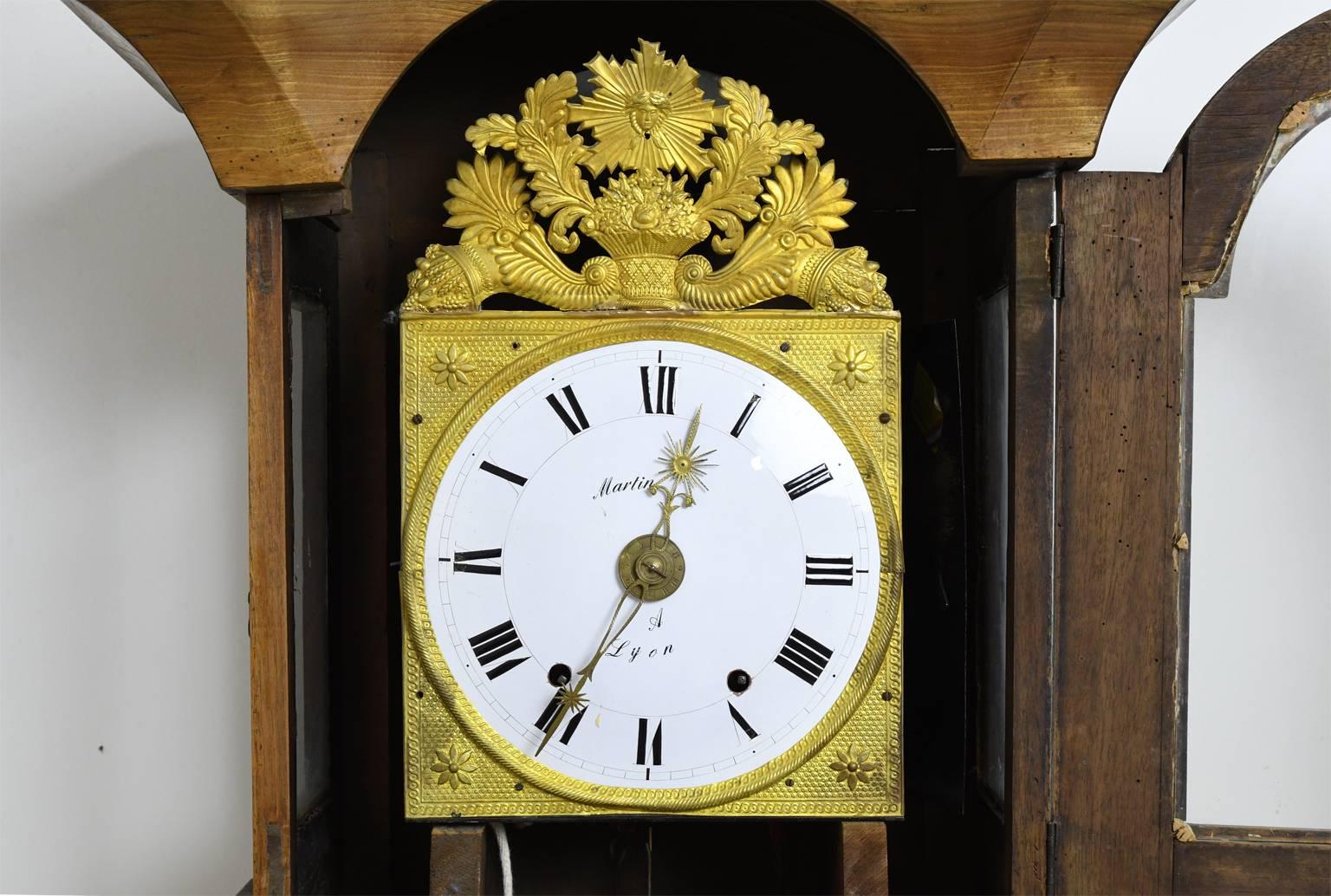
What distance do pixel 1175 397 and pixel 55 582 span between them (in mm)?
1280

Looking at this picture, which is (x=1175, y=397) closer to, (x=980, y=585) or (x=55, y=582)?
(x=980, y=585)

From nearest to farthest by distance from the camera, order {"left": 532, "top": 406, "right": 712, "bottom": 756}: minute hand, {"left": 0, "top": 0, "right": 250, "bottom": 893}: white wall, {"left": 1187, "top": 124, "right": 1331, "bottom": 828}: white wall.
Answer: {"left": 532, "top": 406, "right": 712, "bottom": 756}: minute hand < {"left": 1187, "top": 124, "right": 1331, "bottom": 828}: white wall < {"left": 0, "top": 0, "right": 250, "bottom": 893}: white wall

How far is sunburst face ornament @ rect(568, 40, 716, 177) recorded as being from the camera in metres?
1.20

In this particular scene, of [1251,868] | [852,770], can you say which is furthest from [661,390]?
[1251,868]

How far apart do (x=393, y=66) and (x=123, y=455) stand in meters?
0.71

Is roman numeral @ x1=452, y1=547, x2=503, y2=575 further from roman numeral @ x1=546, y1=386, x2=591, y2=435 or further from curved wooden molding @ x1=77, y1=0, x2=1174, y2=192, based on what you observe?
curved wooden molding @ x1=77, y1=0, x2=1174, y2=192

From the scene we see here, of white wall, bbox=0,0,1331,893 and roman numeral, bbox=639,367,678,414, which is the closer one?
roman numeral, bbox=639,367,678,414

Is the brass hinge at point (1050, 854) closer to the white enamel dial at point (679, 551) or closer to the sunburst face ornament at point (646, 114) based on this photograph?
the white enamel dial at point (679, 551)

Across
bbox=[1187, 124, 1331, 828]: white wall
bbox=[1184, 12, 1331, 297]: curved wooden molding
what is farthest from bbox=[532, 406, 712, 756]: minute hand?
bbox=[1187, 124, 1331, 828]: white wall

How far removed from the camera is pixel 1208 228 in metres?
1.12

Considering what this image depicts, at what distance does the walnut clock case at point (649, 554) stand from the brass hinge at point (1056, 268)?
0.15m

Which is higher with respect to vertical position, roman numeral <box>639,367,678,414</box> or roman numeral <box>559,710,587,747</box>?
roman numeral <box>639,367,678,414</box>

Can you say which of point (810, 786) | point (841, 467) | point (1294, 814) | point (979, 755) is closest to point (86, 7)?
point (841, 467)

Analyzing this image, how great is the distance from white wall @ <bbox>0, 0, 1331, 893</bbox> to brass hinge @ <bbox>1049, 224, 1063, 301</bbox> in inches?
18.3
